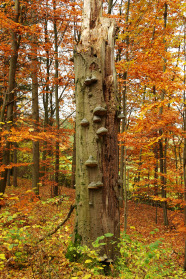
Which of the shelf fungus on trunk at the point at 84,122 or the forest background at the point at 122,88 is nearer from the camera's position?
the shelf fungus on trunk at the point at 84,122

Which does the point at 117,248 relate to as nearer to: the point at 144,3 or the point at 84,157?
the point at 84,157

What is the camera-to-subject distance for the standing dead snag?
298 cm

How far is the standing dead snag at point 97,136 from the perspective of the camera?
2.98 meters

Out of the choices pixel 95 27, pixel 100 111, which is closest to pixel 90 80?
pixel 100 111

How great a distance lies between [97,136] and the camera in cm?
304

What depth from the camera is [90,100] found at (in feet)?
10.5

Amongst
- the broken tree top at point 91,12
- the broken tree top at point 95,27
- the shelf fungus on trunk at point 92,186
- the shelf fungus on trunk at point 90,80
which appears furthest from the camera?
the broken tree top at point 91,12

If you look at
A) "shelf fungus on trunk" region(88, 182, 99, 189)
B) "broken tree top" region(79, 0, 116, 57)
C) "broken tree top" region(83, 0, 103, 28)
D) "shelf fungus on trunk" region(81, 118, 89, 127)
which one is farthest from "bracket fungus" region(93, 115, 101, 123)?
"broken tree top" region(83, 0, 103, 28)

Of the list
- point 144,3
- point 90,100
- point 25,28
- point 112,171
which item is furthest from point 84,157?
point 144,3

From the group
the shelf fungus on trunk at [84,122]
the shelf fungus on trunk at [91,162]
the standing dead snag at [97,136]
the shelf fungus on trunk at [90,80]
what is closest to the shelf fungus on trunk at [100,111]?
the standing dead snag at [97,136]

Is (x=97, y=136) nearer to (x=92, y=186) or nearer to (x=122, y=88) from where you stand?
(x=92, y=186)

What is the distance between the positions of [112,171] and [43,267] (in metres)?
1.56

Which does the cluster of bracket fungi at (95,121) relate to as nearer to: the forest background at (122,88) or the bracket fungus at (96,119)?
the bracket fungus at (96,119)

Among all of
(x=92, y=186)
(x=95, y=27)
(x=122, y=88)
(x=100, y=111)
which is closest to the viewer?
(x=92, y=186)
